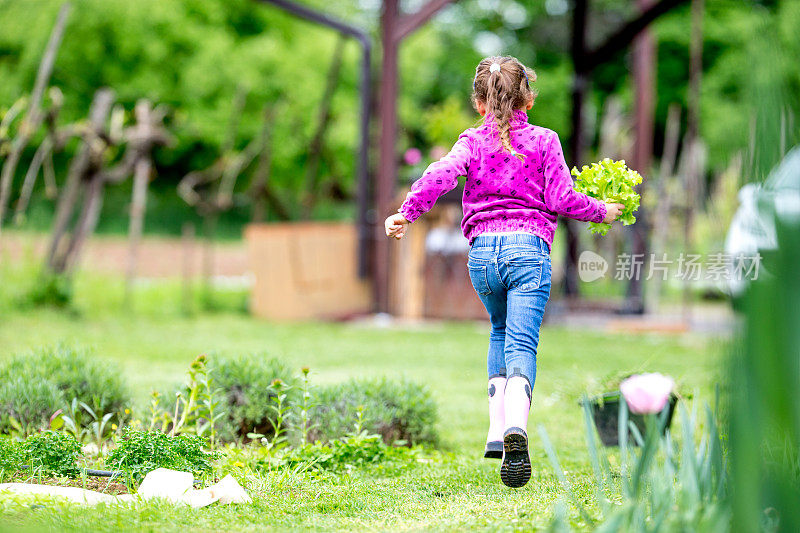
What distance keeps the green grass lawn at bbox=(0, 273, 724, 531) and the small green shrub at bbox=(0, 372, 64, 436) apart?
0.49 meters

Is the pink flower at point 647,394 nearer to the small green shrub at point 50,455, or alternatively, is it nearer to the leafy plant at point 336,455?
the leafy plant at point 336,455

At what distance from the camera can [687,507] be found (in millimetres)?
2105

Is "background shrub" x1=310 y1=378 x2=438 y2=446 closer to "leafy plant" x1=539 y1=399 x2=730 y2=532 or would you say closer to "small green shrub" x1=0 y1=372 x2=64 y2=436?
"small green shrub" x1=0 y1=372 x2=64 y2=436

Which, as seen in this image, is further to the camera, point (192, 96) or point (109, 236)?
point (192, 96)

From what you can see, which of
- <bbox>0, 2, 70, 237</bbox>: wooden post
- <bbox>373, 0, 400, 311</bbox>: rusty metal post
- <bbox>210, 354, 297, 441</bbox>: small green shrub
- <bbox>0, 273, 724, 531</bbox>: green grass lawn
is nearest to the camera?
<bbox>0, 273, 724, 531</bbox>: green grass lawn

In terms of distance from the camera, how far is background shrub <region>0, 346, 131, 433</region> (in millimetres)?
3617

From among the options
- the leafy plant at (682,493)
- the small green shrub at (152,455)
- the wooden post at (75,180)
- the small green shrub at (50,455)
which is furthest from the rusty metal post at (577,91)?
the leafy plant at (682,493)

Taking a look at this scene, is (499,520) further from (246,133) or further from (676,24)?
(676,24)

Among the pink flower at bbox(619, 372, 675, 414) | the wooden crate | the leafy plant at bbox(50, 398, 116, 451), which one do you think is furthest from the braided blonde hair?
the wooden crate

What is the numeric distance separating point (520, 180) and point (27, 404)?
6.85 feet

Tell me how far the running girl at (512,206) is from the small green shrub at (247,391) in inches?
39.2

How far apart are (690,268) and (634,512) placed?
2236mm

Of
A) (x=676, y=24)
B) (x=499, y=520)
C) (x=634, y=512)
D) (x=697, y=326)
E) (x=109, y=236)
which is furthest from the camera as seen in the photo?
(x=676, y=24)

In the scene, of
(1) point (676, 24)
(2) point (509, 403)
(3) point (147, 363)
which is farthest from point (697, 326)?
(1) point (676, 24)
